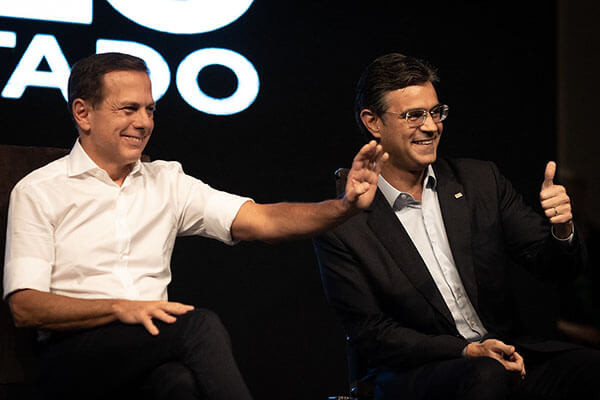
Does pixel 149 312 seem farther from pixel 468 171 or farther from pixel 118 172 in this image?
pixel 468 171

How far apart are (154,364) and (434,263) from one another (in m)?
1.09

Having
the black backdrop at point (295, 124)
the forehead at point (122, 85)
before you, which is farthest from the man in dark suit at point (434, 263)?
the black backdrop at point (295, 124)

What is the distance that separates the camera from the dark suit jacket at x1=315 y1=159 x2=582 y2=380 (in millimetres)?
2512

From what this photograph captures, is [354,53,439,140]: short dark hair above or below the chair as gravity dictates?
above

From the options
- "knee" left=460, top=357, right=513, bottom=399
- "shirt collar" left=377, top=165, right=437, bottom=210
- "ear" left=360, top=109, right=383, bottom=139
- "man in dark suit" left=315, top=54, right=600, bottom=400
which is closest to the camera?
"knee" left=460, top=357, right=513, bottom=399

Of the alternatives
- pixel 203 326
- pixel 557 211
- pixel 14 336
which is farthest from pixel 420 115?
pixel 14 336

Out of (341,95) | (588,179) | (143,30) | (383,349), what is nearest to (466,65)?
(341,95)

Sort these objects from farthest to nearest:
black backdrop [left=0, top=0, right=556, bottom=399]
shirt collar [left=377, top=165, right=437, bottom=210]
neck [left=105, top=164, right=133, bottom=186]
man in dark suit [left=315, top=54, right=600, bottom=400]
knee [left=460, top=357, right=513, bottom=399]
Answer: black backdrop [left=0, top=0, right=556, bottom=399] → shirt collar [left=377, top=165, right=437, bottom=210] → neck [left=105, top=164, right=133, bottom=186] → man in dark suit [left=315, top=54, right=600, bottom=400] → knee [left=460, top=357, right=513, bottom=399]

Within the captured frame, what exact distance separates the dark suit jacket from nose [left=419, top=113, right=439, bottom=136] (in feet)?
0.65

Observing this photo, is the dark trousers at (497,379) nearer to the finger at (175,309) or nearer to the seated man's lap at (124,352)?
the seated man's lap at (124,352)

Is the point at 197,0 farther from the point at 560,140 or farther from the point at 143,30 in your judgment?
the point at 560,140

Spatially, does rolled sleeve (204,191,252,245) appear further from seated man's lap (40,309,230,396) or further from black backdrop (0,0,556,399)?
black backdrop (0,0,556,399)

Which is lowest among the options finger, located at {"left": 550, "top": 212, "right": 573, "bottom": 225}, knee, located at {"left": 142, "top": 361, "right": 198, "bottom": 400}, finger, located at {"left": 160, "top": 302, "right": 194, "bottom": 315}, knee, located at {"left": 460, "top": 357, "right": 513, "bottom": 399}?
knee, located at {"left": 460, "top": 357, "right": 513, "bottom": 399}

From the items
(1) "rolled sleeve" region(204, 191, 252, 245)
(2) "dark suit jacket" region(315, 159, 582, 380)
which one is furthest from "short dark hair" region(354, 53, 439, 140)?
(1) "rolled sleeve" region(204, 191, 252, 245)
